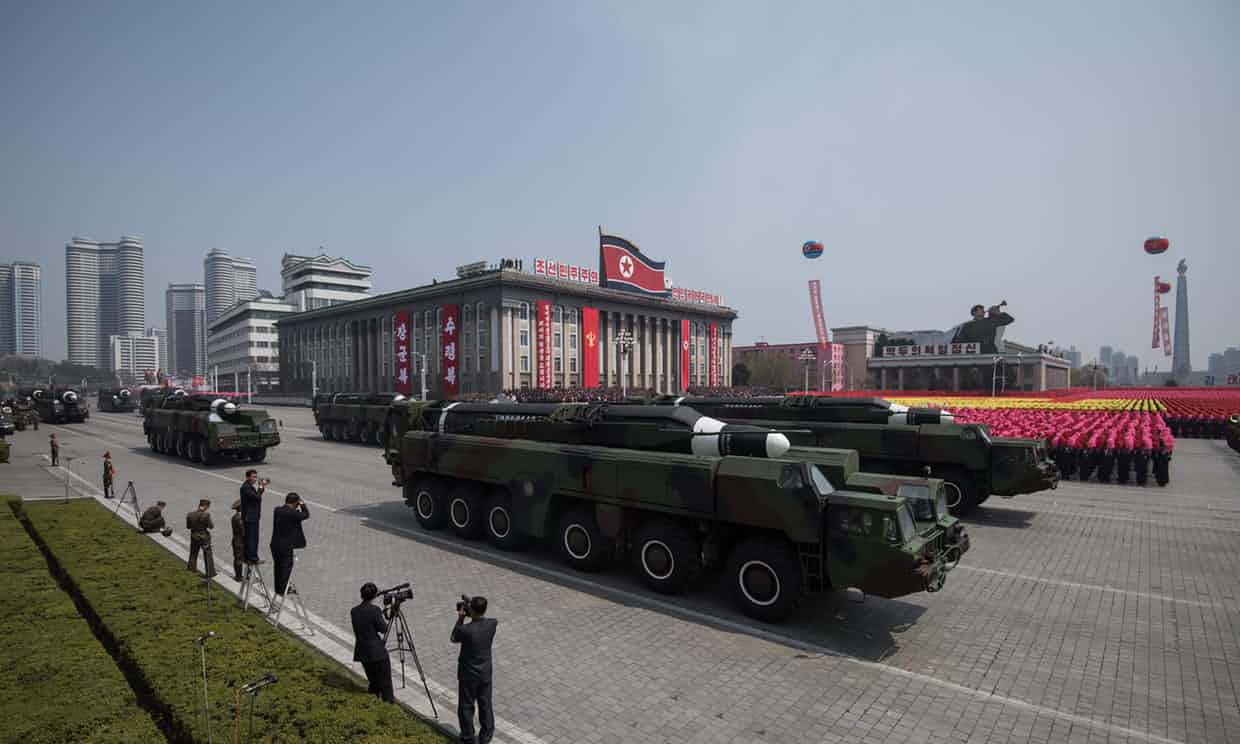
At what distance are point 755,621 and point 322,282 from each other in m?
119

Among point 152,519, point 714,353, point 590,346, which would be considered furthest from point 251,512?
point 714,353

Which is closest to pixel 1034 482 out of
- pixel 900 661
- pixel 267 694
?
pixel 900 661

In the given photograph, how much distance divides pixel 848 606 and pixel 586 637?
3.89 metres

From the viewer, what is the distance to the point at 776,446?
9.20m

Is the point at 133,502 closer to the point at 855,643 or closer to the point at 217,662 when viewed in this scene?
the point at 217,662

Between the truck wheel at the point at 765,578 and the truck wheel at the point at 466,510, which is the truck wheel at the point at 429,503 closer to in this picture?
the truck wheel at the point at 466,510

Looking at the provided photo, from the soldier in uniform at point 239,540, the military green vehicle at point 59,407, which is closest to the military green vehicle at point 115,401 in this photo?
the military green vehicle at point 59,407

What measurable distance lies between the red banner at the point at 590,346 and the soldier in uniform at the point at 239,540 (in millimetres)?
62357

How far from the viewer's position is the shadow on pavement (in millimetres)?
7738

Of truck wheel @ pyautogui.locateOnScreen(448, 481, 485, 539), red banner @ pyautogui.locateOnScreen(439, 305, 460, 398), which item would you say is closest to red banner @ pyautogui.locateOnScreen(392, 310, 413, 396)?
red banner @ pyautogui.locateOnScreen(439, 305, 460, 398)

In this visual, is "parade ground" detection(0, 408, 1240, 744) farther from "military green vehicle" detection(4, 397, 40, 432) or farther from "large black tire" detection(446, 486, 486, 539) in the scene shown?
"military green vehicle" detection(4, 397, 40, 432)

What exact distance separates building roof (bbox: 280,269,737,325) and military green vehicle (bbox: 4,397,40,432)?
34.6m

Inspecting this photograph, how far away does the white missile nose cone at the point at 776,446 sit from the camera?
30.1 feet

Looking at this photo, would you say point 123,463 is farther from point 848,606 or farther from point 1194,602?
point 1194,602
